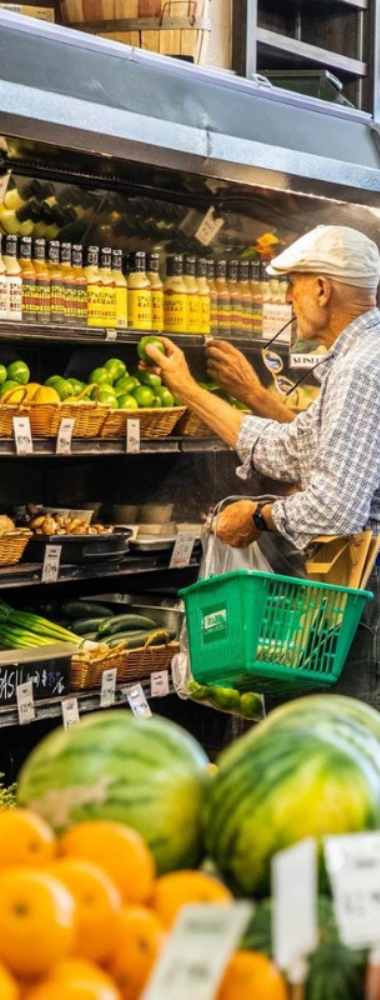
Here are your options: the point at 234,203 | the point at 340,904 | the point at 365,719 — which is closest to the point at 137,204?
the point at 234,203

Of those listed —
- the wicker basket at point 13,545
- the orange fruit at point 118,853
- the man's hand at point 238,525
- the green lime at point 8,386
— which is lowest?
the wicker basket at point 13,545

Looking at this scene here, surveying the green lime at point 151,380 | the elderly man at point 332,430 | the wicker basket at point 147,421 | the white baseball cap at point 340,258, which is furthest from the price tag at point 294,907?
the green lime at point 151,380

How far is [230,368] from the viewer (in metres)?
5.54

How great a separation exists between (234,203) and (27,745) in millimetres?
2165

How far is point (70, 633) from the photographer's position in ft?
17.4

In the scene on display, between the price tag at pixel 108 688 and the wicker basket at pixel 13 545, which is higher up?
the wicker basket at pixel 13 545

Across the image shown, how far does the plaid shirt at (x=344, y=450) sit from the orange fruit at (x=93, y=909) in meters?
2.82

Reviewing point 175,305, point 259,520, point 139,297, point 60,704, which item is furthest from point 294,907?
point 175,305

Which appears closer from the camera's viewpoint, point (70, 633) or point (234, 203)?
point (70, 633)

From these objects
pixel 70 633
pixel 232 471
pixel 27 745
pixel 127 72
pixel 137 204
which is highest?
pixel 127 72

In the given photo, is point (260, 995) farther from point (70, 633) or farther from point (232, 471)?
point (232, 471)

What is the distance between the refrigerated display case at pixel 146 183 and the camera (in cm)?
423

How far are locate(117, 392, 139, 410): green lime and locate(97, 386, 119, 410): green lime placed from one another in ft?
0.08

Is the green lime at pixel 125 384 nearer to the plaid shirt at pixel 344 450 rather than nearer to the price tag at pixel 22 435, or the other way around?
the price tag at pixel 22 435
